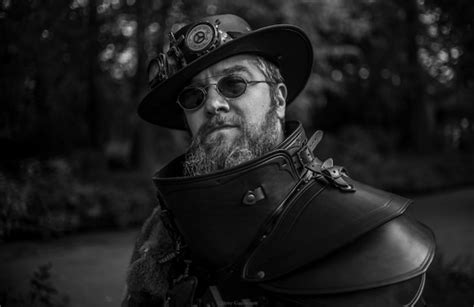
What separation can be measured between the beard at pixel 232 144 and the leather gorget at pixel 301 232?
20 centimetres

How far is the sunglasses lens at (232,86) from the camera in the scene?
1836 millimetres

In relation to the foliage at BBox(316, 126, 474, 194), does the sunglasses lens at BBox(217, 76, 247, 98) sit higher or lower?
higher

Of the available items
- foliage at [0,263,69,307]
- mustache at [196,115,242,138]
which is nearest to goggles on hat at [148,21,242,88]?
mustache at [196,115,242,138]

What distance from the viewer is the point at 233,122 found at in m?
1.82

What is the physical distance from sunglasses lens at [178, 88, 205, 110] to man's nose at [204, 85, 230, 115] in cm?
4

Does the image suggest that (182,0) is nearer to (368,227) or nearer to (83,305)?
(83,305)

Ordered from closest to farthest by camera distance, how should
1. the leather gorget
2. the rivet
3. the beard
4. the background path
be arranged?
the leather gorget, the rivet, the beard, the background path

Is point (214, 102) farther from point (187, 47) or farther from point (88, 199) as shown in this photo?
point (88, 199)

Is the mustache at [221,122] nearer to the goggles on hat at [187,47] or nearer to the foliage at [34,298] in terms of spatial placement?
the goggles on hat at [187,47]

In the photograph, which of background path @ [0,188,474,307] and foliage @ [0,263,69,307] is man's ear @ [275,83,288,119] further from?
background path @ [0,188,474,307]

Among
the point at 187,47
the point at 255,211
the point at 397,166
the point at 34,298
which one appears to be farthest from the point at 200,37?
the point at 397,166

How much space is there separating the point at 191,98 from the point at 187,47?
0.25 m

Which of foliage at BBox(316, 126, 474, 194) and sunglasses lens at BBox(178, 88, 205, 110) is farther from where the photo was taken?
foliage at BBox(316, 126, 474, 194)

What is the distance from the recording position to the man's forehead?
6.16 feet
